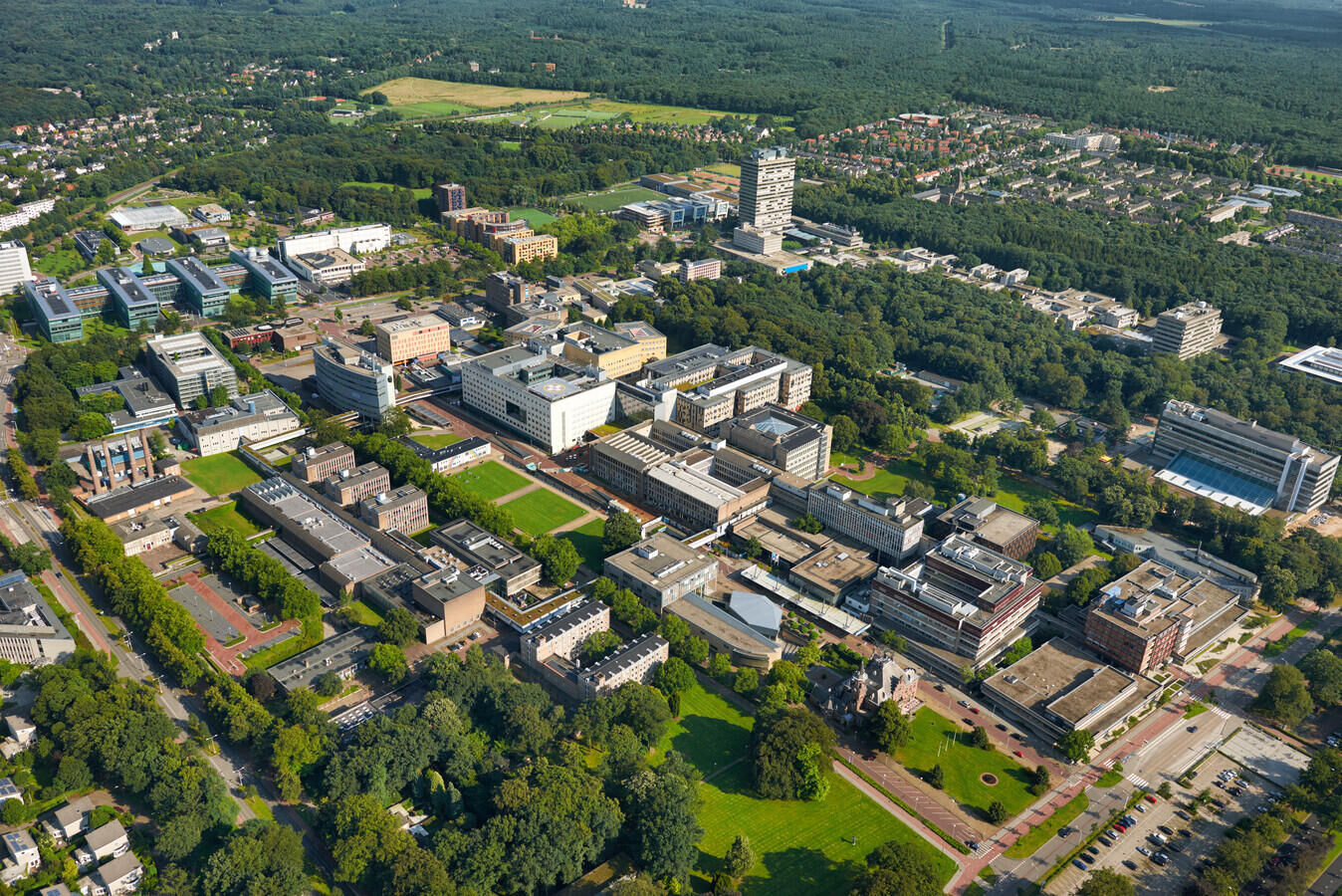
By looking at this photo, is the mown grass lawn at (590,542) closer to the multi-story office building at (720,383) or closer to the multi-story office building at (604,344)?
the multi-story office building at (720,383)

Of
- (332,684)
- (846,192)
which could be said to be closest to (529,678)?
(332,684)

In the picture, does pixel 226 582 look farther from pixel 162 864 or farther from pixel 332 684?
pixel 162 864

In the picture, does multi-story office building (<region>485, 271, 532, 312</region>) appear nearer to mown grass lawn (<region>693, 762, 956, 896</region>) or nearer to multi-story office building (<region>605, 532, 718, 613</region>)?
multi-story office building (<region>605, 532, 718, 613</region>)

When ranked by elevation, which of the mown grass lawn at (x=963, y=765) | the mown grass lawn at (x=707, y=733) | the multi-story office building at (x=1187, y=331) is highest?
the multi-story office building at (x=1187, y=331)

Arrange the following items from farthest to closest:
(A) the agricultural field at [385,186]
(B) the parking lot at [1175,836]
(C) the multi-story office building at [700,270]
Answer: (A) the agricultural field at [385,186]
(C) the multi-story office building at [700,270]
(B) the parking lot at [1175,836]

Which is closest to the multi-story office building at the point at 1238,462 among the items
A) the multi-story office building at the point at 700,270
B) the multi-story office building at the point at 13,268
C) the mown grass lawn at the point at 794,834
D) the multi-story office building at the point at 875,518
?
the multi-story office building at the point at 875,518

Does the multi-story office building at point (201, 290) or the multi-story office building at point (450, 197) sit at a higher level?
the multi-story office building at point (450, 197)

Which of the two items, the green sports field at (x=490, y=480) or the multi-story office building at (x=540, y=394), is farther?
the multi-story office building at (x=540, y=394)
